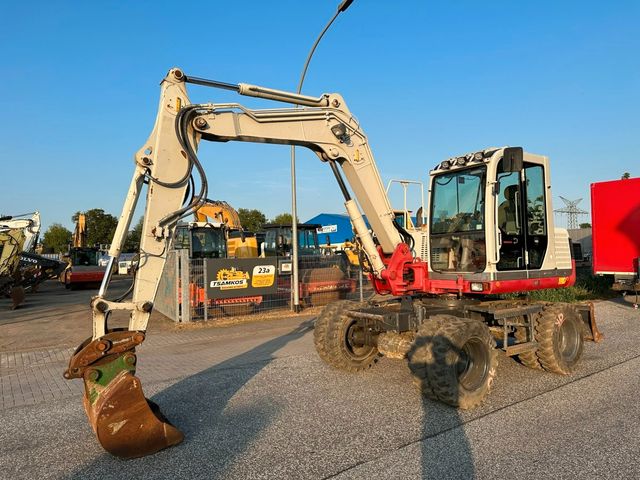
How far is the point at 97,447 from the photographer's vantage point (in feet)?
14.7

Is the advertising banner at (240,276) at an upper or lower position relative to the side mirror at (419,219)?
lower

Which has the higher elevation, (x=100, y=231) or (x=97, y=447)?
(x=100, y=231)

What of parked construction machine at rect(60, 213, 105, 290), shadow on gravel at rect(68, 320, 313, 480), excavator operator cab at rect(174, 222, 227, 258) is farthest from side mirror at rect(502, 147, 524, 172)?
parked construction machine at rect(60, 213, 105, 290)

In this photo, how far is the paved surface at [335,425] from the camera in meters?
3.95

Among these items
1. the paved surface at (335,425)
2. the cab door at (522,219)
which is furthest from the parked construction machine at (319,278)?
the cab door at (522,219)

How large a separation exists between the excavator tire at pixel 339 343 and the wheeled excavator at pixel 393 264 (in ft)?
0.06

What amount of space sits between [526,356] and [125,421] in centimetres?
A: 532

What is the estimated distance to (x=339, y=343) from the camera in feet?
21.7

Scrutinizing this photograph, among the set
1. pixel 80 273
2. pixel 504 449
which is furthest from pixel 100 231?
pixel 504 449

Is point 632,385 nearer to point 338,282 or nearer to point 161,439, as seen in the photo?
point 161,439

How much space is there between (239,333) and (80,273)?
18385 mm

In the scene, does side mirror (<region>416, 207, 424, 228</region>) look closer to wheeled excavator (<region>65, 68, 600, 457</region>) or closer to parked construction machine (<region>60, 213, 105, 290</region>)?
wheeled excavator (<region>65, 68, 600, 457</region>)

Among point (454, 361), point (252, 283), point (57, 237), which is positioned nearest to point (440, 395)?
point (454, 361)

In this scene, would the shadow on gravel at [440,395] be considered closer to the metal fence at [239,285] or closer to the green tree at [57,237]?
the metal fence at [239,285]
